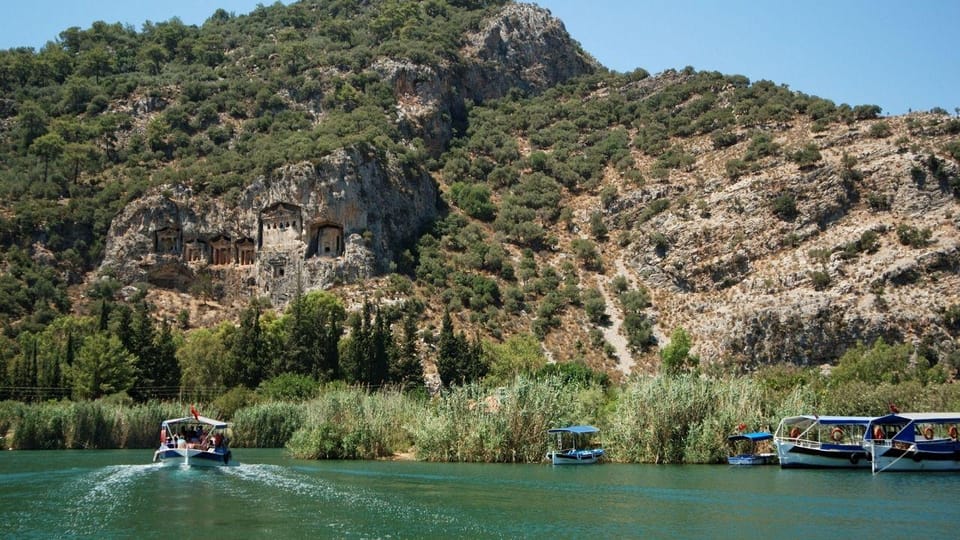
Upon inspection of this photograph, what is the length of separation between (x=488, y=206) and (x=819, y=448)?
79.6m

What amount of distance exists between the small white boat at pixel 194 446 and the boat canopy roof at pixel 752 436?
1096 inches

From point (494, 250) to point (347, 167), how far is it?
20277 mm

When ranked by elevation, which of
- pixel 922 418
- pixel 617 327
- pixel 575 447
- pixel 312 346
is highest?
pixel 617 327

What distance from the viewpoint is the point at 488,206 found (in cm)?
12662

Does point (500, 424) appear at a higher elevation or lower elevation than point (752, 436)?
higher

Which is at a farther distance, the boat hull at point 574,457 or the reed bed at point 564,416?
the boat hull at point 574,457

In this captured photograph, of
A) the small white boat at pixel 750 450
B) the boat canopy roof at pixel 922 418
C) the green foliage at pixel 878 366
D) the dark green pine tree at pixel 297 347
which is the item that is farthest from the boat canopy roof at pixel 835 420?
the dark green pine tree at pixel 297 347

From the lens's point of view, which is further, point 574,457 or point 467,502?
point 574,457

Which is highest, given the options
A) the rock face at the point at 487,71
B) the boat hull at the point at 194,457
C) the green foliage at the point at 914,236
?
the rock face at the point at 487,71

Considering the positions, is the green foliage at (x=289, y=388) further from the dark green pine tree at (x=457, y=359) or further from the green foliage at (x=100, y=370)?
the dark green pine tree at (x=457, y=359)

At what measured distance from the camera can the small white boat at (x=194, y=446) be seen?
52.8 metres

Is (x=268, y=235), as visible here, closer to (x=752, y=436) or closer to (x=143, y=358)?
(x=143, y=358)

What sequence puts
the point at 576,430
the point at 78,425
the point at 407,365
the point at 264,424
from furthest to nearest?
the point at 407,365 → the point at 264,424 → the point at 78,425 → the point at 576,430

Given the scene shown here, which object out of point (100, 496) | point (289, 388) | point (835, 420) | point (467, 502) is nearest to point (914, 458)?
point (835, 420)
